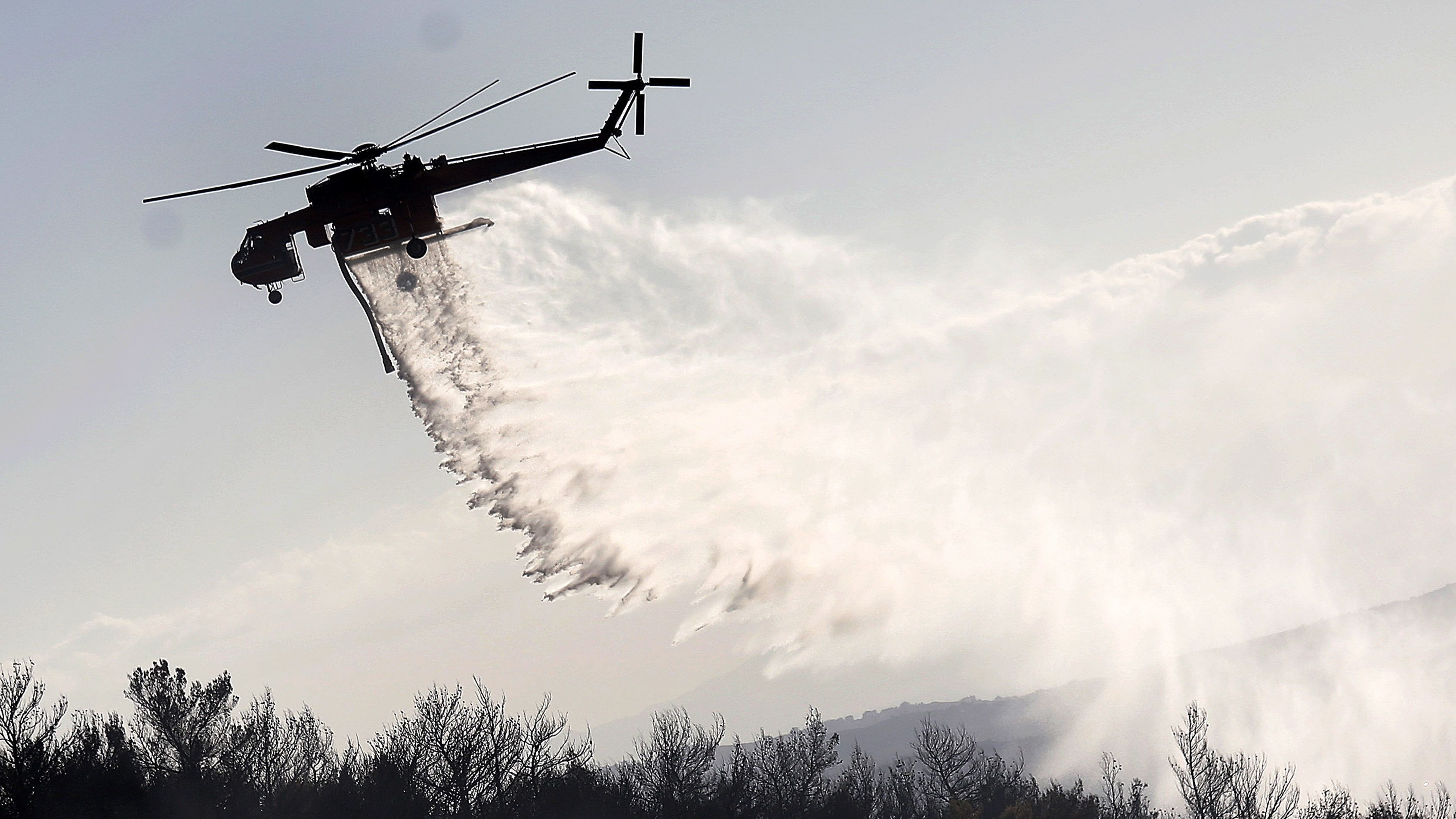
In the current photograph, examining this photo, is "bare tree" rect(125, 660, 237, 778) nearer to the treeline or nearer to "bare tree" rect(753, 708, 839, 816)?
the treeline

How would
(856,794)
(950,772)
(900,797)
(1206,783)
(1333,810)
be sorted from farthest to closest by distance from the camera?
(950,772), (856,794), (900,797), (1206,783), (1333,810)

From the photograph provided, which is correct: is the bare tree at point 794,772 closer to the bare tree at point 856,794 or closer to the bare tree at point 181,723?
the bare tree at point 856,794

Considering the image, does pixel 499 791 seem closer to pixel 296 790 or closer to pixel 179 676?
pixel 296 790

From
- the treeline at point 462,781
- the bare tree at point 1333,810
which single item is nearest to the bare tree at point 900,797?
the treeline at point 462,781

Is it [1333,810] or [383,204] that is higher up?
[383,204]

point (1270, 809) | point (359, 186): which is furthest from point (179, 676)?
point (1270, 809)

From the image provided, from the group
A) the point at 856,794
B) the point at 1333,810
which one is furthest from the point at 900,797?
the point at 1333,810

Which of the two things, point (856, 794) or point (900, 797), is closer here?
point (900, 797)

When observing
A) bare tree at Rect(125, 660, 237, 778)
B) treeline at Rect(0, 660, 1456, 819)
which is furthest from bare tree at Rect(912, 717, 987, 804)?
bare tree at Rect(125, 660, 237, 778)

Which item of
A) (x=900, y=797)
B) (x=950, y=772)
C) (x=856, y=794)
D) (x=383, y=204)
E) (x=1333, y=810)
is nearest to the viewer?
(x=383, y=204)

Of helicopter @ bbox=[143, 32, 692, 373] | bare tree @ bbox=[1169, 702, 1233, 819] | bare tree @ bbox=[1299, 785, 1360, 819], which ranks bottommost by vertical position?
bare tree @ bbox=[1299, 785, 1360, 819]

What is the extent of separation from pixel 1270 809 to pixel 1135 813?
7.13m

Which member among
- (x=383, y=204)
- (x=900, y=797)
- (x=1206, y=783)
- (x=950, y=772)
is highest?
(x=383, y=204)

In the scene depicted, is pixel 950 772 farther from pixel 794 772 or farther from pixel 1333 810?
pixel 1333 810
